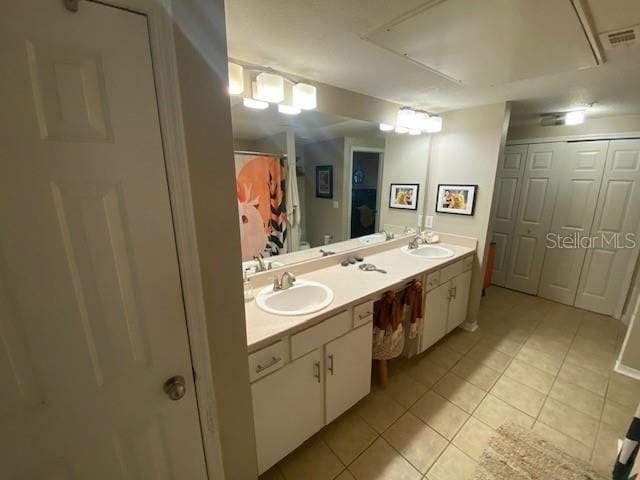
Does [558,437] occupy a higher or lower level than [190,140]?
lower

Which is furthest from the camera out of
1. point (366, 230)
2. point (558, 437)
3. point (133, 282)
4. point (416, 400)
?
point (366, 230)

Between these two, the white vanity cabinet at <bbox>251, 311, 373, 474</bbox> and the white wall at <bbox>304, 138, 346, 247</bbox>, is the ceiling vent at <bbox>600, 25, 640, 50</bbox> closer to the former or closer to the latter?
the white wall at <bbox>304, 138, 346, 247</bbox>

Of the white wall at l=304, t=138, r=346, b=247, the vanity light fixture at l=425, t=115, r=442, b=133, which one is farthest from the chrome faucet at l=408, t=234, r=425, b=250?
the vanity light fixture at l=425, t=115, r=442, b=133

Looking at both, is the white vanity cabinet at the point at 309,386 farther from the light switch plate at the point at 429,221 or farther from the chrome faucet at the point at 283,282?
the light switch plate at the point at 429,221

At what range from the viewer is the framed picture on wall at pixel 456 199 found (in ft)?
8.27

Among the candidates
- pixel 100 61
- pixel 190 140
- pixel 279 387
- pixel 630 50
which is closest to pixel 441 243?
pixel 630 50

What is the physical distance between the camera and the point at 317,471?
140cm

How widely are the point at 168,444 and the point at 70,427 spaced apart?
0.96 ft

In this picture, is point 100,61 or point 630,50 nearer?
point 100,61

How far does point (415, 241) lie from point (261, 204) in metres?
1.73

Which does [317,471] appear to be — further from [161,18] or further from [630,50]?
[630,50]

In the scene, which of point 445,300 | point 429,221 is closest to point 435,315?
point 445,300

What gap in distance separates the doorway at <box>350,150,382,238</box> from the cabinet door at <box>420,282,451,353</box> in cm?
81

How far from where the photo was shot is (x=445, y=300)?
7.53 ft
